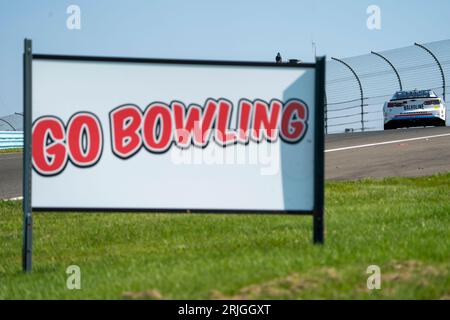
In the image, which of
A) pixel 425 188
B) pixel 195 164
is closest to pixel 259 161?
pixel 195 164

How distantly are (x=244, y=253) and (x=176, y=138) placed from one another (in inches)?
49.1

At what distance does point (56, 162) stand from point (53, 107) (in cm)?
52

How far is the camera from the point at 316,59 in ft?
23.5

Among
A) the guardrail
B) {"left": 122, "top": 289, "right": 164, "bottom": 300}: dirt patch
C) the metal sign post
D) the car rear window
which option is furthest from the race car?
{"left": 122, "top": 289, "right": 164, "bottom": 300}: dirt patch

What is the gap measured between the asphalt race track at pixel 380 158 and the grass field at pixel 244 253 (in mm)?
3744

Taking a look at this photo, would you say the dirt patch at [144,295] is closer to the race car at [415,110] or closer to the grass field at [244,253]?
the grass field at [244,253]

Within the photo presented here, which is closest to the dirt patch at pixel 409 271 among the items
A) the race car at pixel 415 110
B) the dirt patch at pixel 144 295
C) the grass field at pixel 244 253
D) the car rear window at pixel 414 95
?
the grass field at pixel 244 253

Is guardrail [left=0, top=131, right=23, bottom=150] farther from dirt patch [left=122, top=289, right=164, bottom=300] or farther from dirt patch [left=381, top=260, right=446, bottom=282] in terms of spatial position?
dirt patch [left=381, top=260, right=446, bottom=282]

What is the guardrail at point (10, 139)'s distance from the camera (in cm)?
3922

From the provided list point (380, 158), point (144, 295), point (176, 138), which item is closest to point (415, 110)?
point (380, 158)

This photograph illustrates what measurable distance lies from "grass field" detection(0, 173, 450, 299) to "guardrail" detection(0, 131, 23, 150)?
28.6m

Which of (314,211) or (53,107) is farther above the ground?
(53,107)
